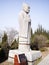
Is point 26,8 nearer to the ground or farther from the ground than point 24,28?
farther from the ground

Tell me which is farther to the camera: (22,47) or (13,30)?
(13,30)

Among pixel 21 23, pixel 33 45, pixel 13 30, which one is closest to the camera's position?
pixel 21 23

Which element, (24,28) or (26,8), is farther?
(26,8)

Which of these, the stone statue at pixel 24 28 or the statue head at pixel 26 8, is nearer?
the stone statue at pixel 24 28

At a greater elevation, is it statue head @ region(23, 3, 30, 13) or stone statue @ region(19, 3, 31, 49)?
statue head @ region(23, 3, 30, 13)

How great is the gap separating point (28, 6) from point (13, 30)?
15079mm

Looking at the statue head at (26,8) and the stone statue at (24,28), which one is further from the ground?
the statue head at (26,8)

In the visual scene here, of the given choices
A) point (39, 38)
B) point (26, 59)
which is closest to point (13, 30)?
point (39, 38)

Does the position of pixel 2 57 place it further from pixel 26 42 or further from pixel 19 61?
pixel 19 61

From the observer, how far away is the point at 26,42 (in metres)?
9.63

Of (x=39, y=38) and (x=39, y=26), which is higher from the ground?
(x=39, y=26)

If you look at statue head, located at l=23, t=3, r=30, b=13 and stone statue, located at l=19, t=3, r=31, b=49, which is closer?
stone statue, located at l=19, t=3, r=31, b=49

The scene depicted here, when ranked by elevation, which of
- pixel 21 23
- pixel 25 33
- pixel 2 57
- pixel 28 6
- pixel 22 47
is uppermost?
pixel 28 6

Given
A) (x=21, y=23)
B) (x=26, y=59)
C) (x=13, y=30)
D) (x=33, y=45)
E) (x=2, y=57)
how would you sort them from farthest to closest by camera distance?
1. (x=13, y=30)
2. (x=33, y=45)
3. (x=2, y=57)
4. (x=21, y=23)
5. (x=26, y=59)
